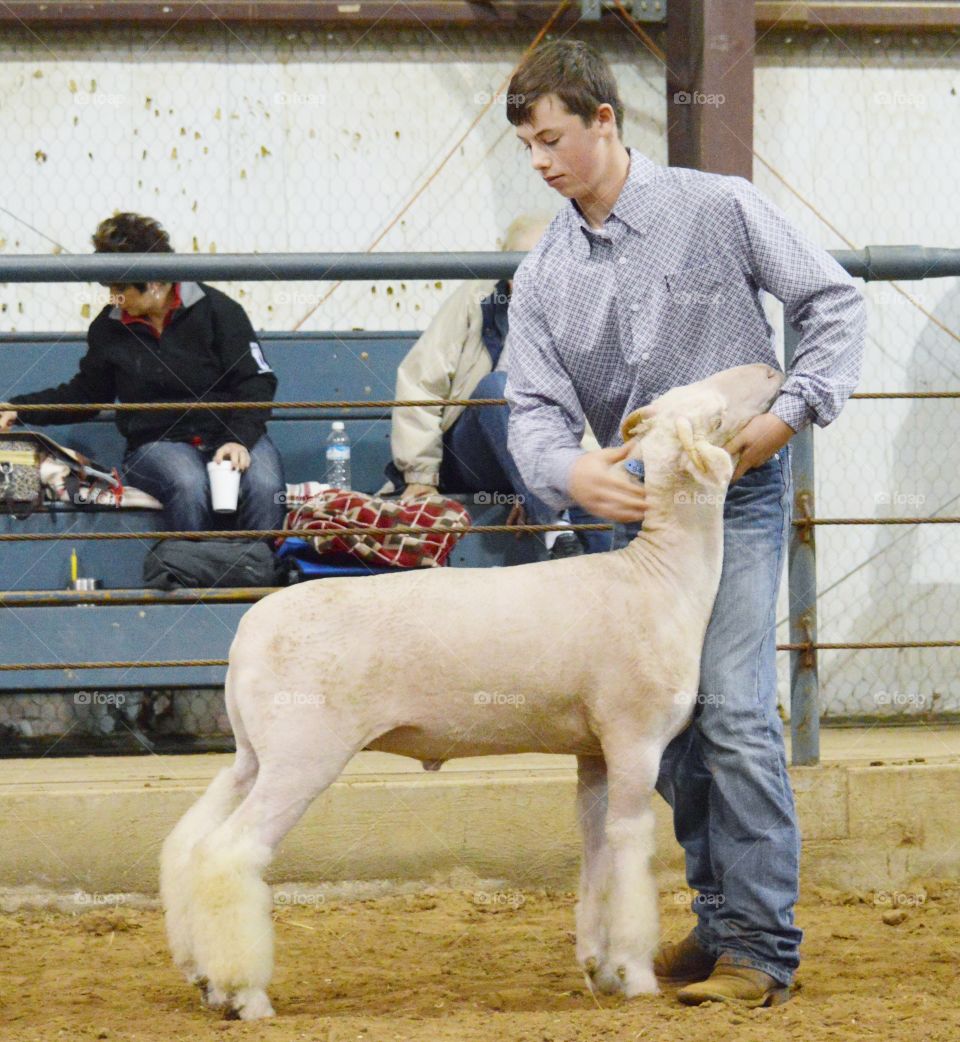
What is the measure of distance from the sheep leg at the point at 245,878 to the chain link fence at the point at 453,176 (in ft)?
14.9

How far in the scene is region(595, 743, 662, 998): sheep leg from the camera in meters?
2.94

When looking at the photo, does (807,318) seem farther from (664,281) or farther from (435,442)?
(435,442)

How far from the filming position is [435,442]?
5.44 m

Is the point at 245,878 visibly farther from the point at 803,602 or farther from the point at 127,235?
the point at 127,235

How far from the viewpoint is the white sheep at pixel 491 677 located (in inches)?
114

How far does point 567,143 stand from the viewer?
302cm

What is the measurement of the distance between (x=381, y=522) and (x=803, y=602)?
1.48 metres

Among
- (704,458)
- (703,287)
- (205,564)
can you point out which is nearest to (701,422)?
(704,458)

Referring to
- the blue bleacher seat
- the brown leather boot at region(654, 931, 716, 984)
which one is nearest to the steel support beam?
the blue bleacher seat

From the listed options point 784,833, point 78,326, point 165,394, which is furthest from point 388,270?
point 78,326

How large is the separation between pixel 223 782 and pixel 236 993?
1.44 feet

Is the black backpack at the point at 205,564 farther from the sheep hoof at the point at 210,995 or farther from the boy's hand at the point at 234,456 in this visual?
the sheep hoof at the point at 210,995

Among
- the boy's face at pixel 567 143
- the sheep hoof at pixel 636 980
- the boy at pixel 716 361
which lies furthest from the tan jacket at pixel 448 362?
the sheep hoof at pixel 636 980

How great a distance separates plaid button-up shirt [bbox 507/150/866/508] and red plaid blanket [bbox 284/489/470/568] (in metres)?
1.67
